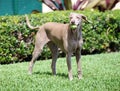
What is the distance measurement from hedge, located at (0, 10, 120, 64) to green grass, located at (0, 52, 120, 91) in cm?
138

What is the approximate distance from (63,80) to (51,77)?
1.36 ft

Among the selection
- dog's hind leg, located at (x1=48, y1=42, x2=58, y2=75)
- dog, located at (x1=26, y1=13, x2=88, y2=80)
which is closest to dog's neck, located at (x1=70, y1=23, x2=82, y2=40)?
dog, located at (x1=26, y1=13, x2=88, y2=80)

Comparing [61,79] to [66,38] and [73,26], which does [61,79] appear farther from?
[73,26]

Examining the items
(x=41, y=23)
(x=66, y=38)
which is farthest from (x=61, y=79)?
(x=41, y=23)

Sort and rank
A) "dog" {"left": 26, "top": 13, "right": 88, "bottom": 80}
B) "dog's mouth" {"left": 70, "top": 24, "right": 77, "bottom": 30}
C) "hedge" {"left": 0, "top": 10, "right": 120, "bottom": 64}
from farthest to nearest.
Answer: "hedge" {"left": 0, "top": 10, "right": 120, "bottom": 64} → "dog" {"left": 26, "top": 13, "right": 88, "bottom": 80} → "dog's mouth" {"left": 70, "top": 24, "right": 77, "bottom": 30}

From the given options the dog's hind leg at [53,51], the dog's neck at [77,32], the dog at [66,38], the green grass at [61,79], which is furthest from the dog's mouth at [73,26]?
the dog's hind leg at [53,51]

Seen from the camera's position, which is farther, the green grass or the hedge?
the hedge

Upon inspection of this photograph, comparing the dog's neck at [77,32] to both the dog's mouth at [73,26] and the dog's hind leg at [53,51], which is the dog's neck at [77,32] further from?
the dog's hind leg at [53,51]

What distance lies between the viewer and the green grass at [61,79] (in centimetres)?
745

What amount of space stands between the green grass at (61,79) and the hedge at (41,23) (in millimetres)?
1377

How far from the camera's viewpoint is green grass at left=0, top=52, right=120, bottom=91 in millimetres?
7449

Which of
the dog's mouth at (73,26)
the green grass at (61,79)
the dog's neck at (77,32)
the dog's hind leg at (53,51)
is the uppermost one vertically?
the dog's mouth at (73,26)

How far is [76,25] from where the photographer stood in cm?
762

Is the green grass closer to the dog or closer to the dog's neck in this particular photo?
the dog
